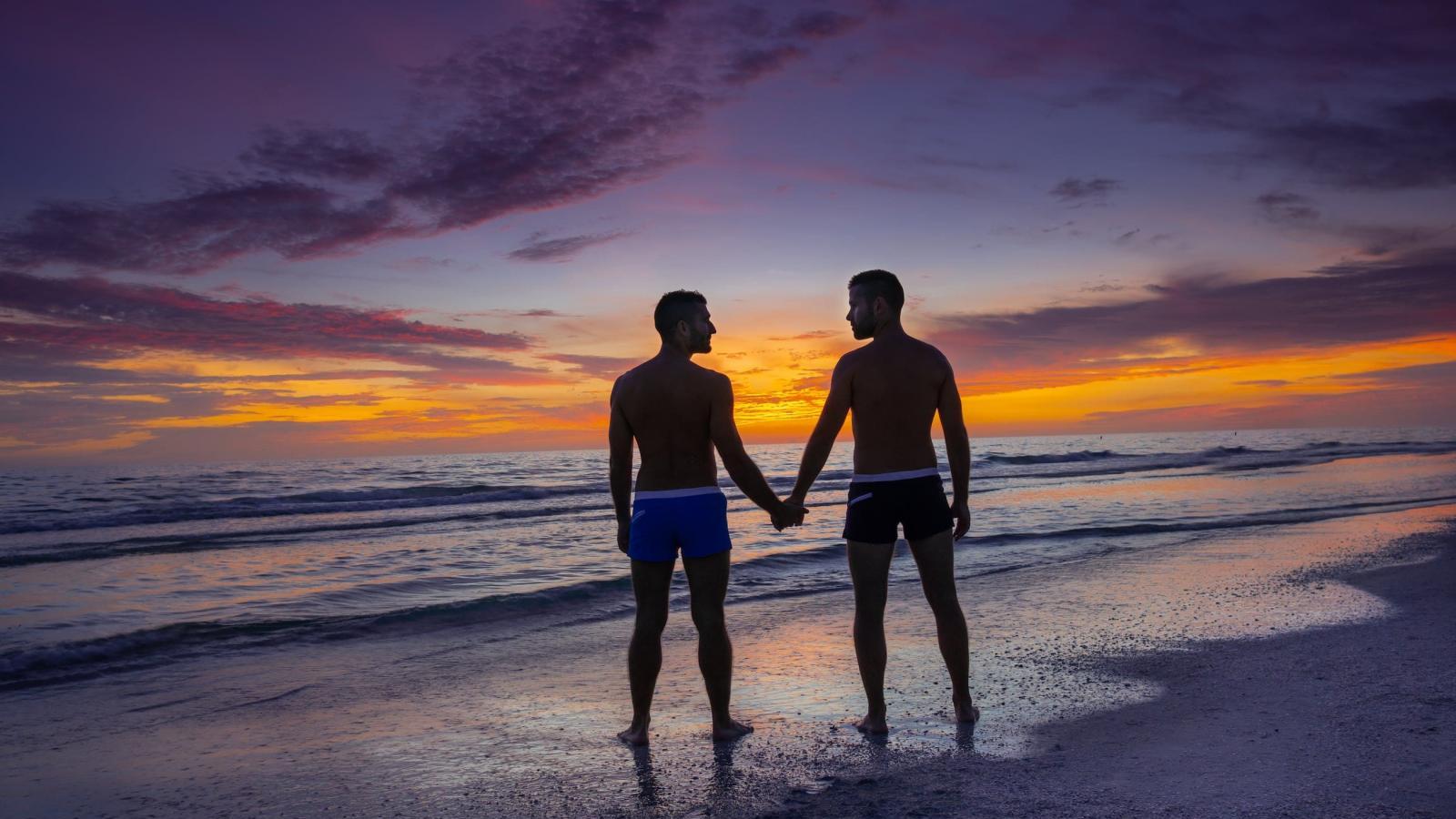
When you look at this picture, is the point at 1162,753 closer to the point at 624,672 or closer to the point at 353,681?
the point at 624,672

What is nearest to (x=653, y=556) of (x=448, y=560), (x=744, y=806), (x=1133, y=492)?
(x=744, y=806)

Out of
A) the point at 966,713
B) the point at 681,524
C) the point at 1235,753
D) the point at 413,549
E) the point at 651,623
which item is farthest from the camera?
the point at 413,549

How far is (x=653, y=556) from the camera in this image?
476 cm

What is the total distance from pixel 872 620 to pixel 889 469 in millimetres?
861

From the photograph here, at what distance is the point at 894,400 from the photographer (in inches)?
193

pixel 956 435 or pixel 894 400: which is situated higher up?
pixel 894 400

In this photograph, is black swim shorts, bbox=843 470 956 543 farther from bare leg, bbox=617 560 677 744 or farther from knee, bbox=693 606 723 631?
bare leg, bbox=617 560 677 744

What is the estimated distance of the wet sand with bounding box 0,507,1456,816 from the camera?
394 centimetres

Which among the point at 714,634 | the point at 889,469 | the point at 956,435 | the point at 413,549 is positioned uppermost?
the point at 956,435

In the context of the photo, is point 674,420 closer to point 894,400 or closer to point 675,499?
point 675,499

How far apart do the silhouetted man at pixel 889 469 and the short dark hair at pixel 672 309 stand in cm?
95

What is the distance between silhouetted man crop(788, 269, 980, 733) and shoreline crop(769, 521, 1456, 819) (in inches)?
26.6

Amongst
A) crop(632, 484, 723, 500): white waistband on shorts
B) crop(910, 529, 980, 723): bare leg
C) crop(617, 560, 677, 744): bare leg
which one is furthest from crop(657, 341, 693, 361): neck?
crop(910, 529, 980, 723): bare leg

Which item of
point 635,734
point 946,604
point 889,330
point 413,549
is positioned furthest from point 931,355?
point 413,549
